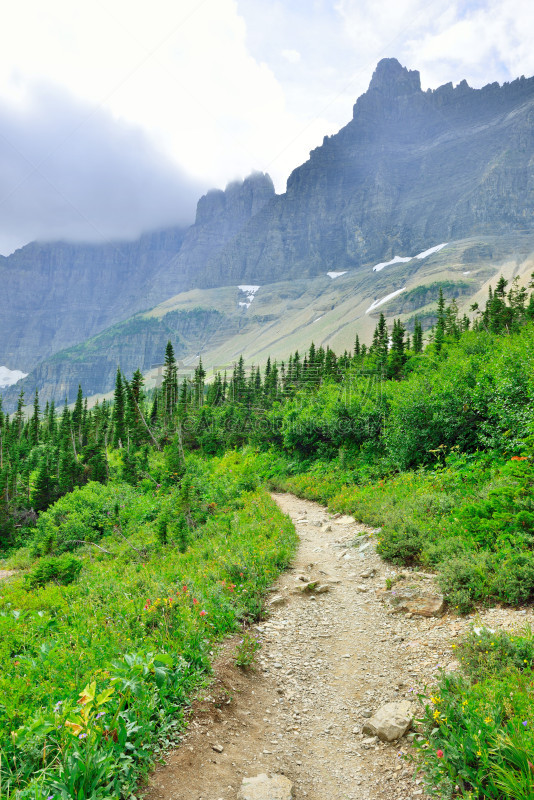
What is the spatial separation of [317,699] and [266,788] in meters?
1.85

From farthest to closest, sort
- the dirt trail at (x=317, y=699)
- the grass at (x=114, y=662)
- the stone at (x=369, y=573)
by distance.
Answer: the stone at (x=369, y=573)
the dirt trail at (x=317, y=699)
the grass at (x=114, y=662)

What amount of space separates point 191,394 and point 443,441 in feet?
216

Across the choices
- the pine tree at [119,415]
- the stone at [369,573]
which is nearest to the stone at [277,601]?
the stone at [369,573]

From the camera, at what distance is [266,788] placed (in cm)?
390

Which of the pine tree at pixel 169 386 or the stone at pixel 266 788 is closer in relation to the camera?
the stone at pixel 266 788

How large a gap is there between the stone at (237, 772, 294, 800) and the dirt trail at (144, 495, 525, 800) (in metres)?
0.10

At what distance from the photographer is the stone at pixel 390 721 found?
452 cm

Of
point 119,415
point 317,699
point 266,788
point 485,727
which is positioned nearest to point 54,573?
point 317,699

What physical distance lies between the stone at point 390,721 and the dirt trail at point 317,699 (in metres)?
0.10

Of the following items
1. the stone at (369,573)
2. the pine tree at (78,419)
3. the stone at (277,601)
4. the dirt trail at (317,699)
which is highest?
the dirt trail at (317,699)

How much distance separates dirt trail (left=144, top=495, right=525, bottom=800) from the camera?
4.06 metres

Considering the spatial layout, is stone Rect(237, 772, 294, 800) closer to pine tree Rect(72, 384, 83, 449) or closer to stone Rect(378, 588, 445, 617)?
stone Rect(378, 588, 445, 617)

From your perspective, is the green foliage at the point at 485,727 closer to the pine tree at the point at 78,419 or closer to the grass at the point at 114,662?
the grass at the point at 114,662

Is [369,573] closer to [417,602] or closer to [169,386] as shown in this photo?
[417,602]
